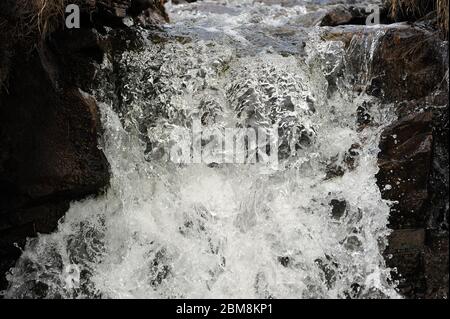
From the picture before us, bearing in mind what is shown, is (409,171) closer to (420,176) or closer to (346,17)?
(420,176)

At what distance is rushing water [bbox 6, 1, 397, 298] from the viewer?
3.59m

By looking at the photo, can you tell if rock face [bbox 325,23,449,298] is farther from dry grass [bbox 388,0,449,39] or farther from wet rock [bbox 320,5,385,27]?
wet rock [bbox 320,5,385,27]

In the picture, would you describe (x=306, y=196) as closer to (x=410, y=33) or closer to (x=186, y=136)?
(x=186, y=136)

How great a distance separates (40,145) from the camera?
12.6 ft

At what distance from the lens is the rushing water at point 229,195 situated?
359cm

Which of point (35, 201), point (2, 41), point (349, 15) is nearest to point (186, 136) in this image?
point (35, 201)

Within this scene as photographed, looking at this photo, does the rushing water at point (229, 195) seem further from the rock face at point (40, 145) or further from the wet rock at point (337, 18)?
the wet rock at point (337, 18)

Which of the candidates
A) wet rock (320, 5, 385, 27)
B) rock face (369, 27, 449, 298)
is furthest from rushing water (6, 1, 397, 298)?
wet rock (320, 5, 385, 27)

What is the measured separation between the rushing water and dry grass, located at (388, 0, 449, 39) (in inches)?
20.0

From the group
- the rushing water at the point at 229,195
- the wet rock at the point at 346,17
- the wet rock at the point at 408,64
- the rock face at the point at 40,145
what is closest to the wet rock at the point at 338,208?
the rushing water at the point at 229,195

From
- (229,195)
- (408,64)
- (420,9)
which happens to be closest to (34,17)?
(229,195)

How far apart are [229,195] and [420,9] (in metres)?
2.11

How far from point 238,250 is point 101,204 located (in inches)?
41.7

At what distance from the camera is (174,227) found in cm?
383
